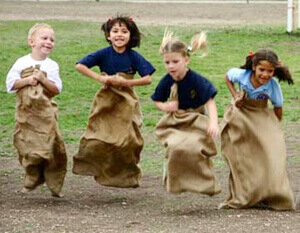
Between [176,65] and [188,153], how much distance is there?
71 cm

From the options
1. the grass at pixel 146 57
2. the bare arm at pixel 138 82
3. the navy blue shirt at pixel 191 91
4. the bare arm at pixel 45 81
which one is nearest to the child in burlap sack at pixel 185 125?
the navy blue shirt at pixel 191 91

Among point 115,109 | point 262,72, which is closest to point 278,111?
point 262,72

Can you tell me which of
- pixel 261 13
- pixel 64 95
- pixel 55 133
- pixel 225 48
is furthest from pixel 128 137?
pixel 261 13

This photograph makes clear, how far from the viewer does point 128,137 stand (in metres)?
9.98

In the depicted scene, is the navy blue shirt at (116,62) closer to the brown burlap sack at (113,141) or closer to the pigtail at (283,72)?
the brown burlap sack at (113,141)

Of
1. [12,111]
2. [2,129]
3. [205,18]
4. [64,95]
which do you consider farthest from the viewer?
[205,18]

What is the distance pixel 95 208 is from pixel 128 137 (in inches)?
28.3

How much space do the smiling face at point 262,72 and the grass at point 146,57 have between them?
2397mm

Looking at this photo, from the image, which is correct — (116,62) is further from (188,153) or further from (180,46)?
(188,153)

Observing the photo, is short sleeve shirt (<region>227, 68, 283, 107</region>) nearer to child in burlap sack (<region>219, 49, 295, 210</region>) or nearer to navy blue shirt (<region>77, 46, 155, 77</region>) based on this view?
child in burlap sack (<region>219, 49, 295, 210</region>)

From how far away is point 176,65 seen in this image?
9344 mm

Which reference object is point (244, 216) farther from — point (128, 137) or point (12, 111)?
point (12, 111)

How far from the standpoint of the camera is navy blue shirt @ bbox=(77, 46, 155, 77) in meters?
9.98

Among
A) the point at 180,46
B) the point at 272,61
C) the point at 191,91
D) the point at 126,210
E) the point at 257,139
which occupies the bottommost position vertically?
the point at 126,210
